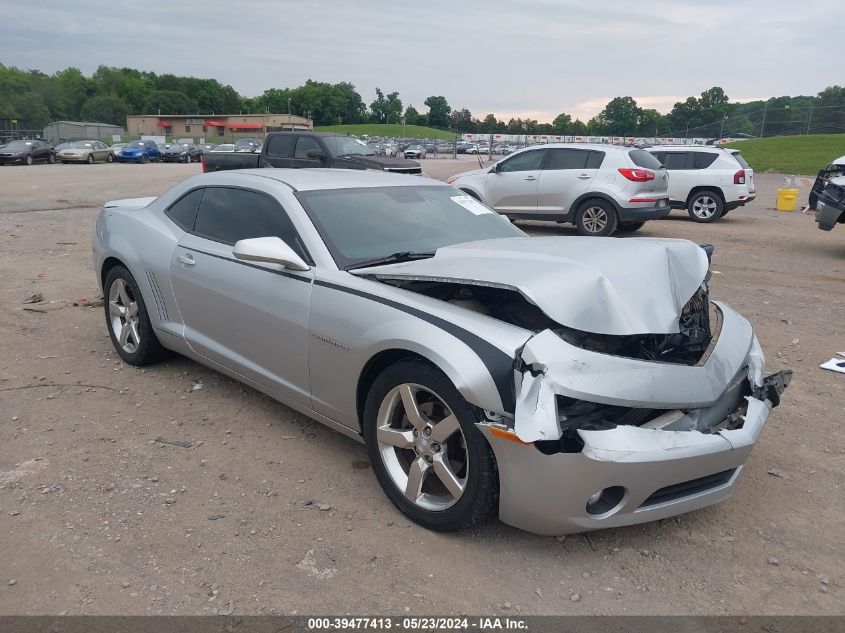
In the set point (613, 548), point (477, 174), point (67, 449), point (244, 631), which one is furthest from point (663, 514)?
point (477, 174)

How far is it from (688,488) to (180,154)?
43883mm

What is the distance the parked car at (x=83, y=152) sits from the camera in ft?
111

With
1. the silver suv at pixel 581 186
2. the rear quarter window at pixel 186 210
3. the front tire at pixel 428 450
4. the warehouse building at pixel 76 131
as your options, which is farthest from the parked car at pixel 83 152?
the front tire at pixel 428 450

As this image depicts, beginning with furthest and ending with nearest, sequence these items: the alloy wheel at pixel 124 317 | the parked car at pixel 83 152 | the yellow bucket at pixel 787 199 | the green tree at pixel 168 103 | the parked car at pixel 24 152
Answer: the green tree at pixel 168 103
the parked car at pixel 83 152
the parked car at pixel 24 152
the yellow bucket at pixel 787 199
the alloy wheel at pixel 124 317

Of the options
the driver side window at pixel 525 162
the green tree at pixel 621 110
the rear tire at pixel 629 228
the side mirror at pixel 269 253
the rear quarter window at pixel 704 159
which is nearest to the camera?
the side mirror at pixel 269 253

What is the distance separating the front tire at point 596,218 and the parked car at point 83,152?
30.9 meters

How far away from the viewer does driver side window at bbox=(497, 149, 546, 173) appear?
1241 centimetres

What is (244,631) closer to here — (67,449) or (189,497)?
(189,497)

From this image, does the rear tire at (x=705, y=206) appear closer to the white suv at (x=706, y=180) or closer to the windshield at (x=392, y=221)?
the white suv at (x=706, y=180)

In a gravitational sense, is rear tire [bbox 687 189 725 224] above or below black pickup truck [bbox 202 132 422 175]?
below

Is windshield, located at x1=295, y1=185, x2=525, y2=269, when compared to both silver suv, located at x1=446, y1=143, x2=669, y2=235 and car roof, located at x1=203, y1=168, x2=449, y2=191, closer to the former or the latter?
car roof, located at x1=203, y1=168, x2=449, y2=191

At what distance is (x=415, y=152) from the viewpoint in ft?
155

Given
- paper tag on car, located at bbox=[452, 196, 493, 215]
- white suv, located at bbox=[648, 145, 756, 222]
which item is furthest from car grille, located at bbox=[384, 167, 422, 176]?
paper tag on car, located at bbox=[452, 196, 493, 215]

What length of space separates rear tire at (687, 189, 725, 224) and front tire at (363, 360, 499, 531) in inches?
525
